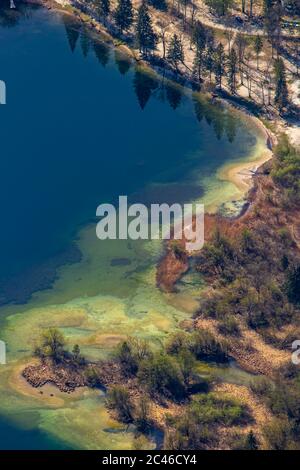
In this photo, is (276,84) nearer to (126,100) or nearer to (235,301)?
(126,100)

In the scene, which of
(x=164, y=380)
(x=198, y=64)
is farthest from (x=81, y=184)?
(x=164, y=380)

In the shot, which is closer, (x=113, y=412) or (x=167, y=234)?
(x=113, y=412)

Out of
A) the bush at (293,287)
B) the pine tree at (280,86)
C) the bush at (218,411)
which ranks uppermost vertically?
the pine tree at (280,86)

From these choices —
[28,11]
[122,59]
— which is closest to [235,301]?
[122,59]

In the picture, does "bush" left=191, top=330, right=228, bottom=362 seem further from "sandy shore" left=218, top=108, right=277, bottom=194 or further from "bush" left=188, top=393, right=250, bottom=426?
"sandy shore" left=218, top=108, right=277, bottom=194

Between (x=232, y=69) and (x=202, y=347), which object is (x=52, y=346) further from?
(x=232, y=69)

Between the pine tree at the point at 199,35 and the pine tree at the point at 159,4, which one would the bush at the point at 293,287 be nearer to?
the pine tree at the point at 199,35

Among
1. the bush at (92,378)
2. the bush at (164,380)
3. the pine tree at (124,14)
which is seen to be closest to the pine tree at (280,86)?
the pine tree at (124,14)
